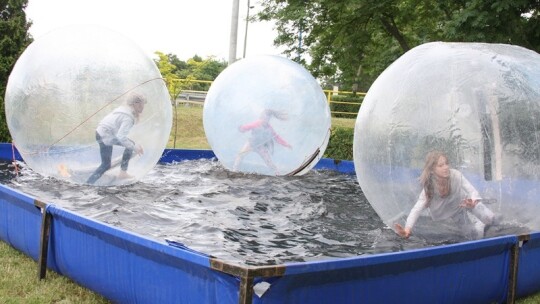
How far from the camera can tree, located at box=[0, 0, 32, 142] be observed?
35.0 ft

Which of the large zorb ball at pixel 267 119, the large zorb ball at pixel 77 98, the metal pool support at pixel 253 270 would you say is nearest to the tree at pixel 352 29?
the large zorb ball at pixel 267 119

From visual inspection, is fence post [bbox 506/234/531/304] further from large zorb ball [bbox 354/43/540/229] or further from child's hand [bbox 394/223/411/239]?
child's hand [bbox 394/223/411/239]

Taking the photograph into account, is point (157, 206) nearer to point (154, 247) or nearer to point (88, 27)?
point (88, 27)

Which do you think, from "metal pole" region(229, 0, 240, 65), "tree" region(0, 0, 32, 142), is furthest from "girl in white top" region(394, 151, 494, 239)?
"metal pole" region(229, 0, 240, 65)

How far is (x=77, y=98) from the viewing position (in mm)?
6004

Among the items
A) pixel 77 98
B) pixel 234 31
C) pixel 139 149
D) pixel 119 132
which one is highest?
pixel 234 31

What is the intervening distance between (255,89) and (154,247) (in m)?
5.07

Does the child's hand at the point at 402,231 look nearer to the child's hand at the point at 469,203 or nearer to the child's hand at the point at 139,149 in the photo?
the child's hand at the point at 469,203

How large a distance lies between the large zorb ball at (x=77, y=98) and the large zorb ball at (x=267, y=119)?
176cm

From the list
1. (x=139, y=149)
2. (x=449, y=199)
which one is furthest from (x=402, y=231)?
(x=139, y=149)

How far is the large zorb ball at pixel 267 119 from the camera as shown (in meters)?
8.16

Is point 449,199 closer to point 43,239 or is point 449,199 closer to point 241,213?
point 241,213

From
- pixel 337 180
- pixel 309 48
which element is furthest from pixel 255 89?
pixel 309 48

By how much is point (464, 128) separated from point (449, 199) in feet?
1.75
